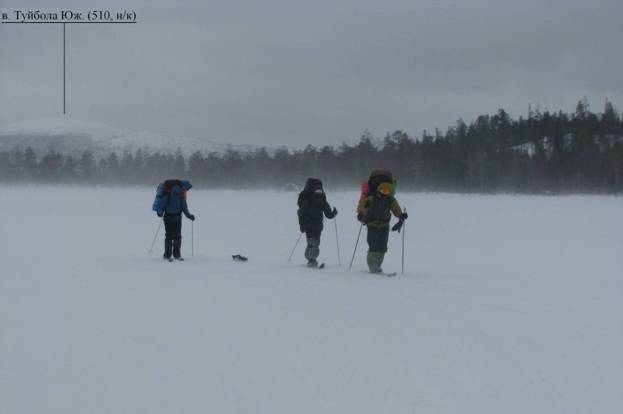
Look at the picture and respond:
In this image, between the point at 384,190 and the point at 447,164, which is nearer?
the point at 384,190

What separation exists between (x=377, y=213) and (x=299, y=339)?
6562 mm

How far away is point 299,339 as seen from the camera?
6.23 meters

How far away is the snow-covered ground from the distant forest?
74.3m

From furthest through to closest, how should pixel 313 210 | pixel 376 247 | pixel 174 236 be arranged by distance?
pixel 313 210 < pixel 174 236 < pixel 376 247

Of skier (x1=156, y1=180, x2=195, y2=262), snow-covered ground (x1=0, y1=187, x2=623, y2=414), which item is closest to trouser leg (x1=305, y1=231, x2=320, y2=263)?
snow-covered ground (x1=0, y1=187, x2=623, y2=414)

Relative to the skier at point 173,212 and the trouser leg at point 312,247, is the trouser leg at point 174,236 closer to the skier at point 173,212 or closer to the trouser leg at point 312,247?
the skier at point 173,212

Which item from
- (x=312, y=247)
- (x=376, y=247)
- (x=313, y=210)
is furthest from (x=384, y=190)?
(x=312, y=247)

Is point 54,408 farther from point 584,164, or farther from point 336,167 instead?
point 336,167

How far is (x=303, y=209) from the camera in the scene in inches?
546

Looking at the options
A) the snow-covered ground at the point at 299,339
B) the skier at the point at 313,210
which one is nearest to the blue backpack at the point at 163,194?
the snow-covered ground at the point at 299,339

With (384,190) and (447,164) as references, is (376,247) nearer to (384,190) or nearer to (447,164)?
(384,190)

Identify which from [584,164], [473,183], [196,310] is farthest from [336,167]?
[196,310]

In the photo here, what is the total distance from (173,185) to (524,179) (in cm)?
8764

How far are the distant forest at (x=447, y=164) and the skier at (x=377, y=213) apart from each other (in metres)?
72.1
